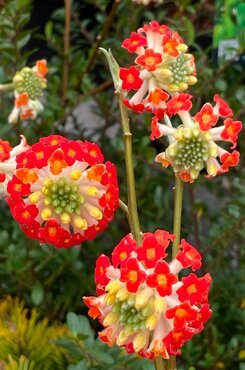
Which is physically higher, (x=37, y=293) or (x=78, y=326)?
(x=78, y=326)

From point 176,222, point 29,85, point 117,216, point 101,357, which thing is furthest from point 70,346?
point 117,216

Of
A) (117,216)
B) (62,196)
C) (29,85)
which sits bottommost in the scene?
(117,216)

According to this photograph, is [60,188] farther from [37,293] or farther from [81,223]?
[37,293]

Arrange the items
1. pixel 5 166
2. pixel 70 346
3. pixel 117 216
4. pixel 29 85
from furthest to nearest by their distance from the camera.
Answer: pixel 117 216 < pixel 29 85 < pixel 70 346 < pixel 5 166

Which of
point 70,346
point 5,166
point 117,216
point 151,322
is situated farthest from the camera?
point 117,216

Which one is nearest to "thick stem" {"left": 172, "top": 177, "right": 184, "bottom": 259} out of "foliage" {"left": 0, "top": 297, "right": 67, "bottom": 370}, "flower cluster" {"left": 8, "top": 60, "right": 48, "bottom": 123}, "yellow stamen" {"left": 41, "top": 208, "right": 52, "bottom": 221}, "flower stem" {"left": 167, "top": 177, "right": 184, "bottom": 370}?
"flower stem" {"left": 167, "top": 177, "right": 184, "bottom": 370}

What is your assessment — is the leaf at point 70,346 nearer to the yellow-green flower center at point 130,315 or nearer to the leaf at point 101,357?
the leaf at point 101,357
